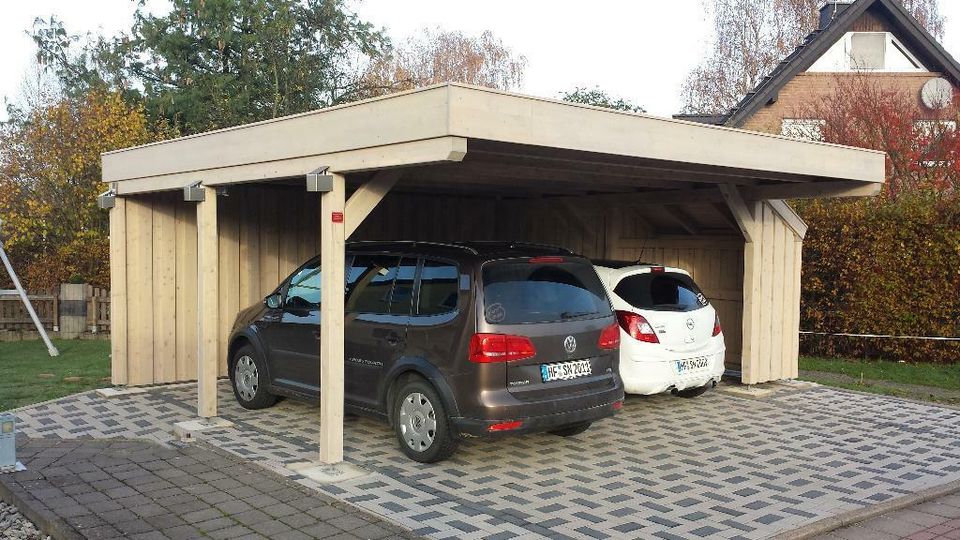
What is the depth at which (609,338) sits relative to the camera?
7012 millimetres

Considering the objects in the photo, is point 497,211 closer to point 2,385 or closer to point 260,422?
A: point 260,422

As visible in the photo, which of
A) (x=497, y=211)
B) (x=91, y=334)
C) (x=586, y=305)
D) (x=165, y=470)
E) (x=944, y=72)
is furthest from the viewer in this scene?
(x=944, y=72)

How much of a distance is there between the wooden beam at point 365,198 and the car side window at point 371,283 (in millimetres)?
871

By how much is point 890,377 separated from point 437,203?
A: 21.6 ft

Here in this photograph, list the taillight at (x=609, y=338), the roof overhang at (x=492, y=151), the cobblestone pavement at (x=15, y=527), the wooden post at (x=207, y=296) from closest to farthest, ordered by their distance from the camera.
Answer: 1. the cobblestone pavement at (x=15, y=527)
2. the roof overhang at (x=492, y=151)
3. the taillight at (x=609, y=338)
4. the wooden post at (x=207, y=296)

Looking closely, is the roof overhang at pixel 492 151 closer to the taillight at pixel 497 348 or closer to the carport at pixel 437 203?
the carport at pixel 437 203

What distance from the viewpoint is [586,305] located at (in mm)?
6969

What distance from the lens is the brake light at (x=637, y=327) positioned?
26.6 ft

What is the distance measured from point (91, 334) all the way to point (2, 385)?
5.88 m

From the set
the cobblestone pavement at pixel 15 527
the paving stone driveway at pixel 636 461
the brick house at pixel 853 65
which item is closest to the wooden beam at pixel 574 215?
the paving stone driveway at pixel 636 461

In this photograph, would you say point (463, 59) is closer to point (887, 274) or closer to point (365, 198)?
point (887, 274)

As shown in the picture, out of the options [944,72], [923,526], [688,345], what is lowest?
[923,526]

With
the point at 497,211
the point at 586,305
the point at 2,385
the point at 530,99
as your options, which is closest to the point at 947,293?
the point at 497,211

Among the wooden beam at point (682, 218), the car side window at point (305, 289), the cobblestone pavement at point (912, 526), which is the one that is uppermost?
the wooden beam at point (682, 218)
